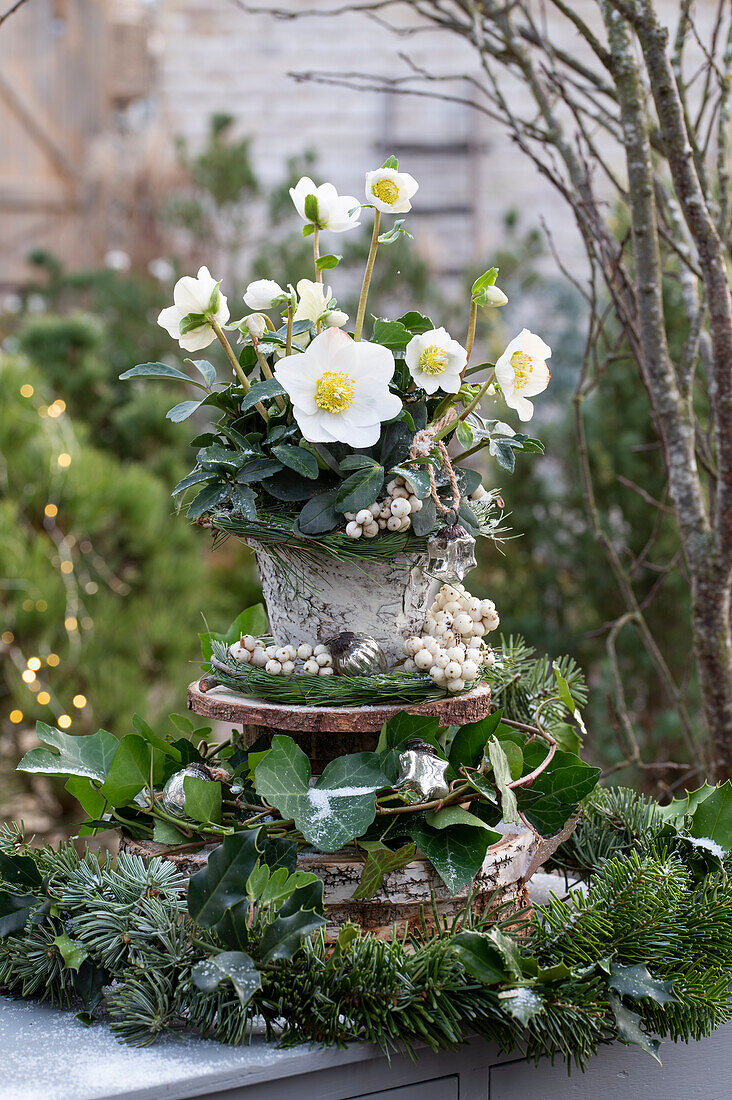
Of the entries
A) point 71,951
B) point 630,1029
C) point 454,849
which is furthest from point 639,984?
point 71,951

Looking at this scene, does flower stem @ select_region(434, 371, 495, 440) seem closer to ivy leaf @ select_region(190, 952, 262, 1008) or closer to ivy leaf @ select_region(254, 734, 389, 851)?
ivy leaf @ select_region(254, 734, 389, 851)

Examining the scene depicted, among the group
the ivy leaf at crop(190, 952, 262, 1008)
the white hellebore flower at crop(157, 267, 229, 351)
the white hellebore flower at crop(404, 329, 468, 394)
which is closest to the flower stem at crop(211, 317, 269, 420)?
the white hellebore flower at crop(157, 267, 229, 351)

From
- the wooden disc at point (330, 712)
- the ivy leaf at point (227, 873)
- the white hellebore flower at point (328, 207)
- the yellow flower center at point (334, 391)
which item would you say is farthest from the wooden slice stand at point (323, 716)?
the white hellebore flower at point (328, 207)

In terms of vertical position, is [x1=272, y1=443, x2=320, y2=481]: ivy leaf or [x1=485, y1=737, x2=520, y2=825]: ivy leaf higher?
[x1=272, y1=443, x2=320, y2=481]: ivy leaf

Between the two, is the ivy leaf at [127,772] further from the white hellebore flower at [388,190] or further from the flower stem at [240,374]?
the white hellebore flower at [388,190]

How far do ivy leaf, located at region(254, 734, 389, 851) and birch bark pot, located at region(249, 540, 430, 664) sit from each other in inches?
3.7

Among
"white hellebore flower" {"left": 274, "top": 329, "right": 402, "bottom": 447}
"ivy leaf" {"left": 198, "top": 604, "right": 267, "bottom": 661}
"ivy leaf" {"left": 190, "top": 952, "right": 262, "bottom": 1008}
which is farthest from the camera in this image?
"ivy leaf" {"left": 198, "top": 604, "right": 267, "bottom": 661}

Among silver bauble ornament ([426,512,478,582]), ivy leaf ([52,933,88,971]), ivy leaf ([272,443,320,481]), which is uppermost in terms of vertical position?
ivy leaf ([272,443,320,481])

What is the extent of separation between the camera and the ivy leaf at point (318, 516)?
0.67m

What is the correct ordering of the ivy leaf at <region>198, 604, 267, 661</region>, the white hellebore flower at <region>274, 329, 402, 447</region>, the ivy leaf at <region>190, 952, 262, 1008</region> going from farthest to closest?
1. the ivy leaf at <region>198, 604, 267, 661</region>
2. the white hellebore flower at <region>274, 329, 402, 447</region>
3. the ivy leaf at <region>190, 952, 262, 1008</region>

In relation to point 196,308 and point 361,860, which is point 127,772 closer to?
point 361,860

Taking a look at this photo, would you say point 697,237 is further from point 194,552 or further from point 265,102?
point 265,102

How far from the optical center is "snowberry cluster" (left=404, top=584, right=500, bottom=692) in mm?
687

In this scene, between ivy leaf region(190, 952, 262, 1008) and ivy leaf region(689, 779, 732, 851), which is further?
ivy leaf region(689, 779, 732, 851)
